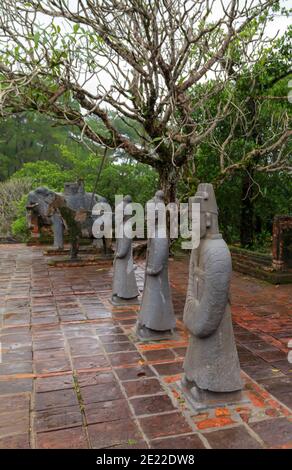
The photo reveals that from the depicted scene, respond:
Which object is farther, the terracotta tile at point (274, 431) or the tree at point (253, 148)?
the tree at point (253, 148)

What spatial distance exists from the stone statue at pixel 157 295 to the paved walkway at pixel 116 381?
0.22 m

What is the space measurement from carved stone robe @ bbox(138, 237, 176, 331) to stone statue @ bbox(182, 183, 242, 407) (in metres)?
1.55

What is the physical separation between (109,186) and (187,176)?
6207 millimetres

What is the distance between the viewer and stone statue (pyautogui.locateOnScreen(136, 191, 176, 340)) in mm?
5484

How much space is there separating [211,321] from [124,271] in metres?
3.48

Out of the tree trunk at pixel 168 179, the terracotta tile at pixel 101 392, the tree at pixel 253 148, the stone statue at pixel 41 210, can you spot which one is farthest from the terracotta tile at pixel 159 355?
the stone statue at pixel 41 210

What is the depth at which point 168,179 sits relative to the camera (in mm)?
10359

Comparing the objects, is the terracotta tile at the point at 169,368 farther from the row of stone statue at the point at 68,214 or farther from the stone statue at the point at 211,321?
the row of stone statue at the point at 68,214

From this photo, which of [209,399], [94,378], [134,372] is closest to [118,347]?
[134,372]

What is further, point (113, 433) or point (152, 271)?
point (152, 271)

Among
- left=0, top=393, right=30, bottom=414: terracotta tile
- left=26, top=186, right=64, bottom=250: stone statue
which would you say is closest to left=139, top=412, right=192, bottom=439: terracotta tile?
left=0, top=393, right=30, bottom=414: terracotta tile

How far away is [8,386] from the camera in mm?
4262

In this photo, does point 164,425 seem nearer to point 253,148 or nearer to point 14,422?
point 14,422

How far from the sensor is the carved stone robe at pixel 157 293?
5484mm
